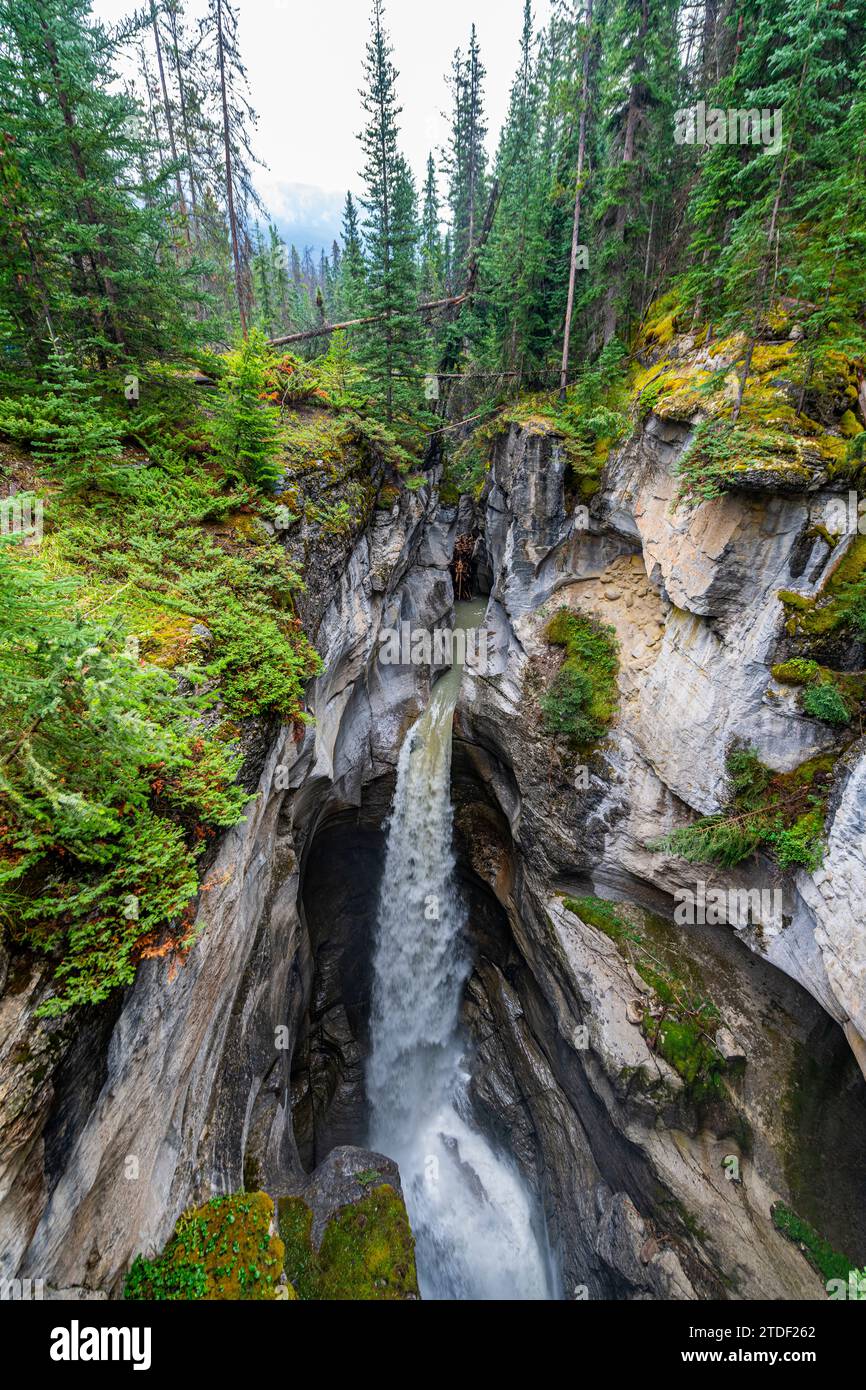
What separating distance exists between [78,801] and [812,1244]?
1191 cm

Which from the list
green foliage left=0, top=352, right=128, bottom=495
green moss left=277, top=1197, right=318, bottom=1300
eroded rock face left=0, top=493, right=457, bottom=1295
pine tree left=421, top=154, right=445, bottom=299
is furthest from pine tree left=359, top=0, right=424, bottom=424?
green moss left=277, top=1197, right=318, bottom=1300

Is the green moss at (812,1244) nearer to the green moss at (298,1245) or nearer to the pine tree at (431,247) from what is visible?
the green moss at (298,1245)

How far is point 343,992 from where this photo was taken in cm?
1550

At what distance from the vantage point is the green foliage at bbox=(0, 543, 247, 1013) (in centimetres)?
338

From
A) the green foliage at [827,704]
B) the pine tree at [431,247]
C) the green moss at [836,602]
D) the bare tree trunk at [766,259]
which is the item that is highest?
the pine tree at [431,247]

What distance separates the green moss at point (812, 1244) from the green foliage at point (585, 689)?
8.43 m

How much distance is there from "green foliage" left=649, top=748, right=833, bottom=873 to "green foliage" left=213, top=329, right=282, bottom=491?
1052 centimetres

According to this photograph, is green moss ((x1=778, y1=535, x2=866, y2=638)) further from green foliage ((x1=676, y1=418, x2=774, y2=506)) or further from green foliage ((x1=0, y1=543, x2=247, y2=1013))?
green foliage ((x1=0, y1=543, x2=247, y2=1013))

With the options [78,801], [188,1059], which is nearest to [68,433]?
[78,801]

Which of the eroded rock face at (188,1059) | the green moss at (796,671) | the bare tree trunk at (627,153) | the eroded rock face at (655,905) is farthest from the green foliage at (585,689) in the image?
the bare tree trunk at (627,153)

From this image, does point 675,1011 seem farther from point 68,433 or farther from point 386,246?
point 386,246

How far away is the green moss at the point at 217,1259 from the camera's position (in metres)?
4.64

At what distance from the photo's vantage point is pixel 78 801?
3.11m

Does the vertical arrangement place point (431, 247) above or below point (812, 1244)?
above
